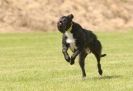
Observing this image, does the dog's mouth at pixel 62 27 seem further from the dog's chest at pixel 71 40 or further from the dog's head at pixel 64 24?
the dog's chest at pixel 71 40

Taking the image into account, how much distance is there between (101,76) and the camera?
18250mm

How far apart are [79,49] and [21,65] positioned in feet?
25.9

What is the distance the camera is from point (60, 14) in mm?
63156

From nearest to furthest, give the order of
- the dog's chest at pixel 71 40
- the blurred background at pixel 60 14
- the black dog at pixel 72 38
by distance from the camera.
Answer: the black dog at pixel 72 38, the dog's chest at pixel 71 40, the blurred background at pixel 60 14

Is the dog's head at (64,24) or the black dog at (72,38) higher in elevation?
the dog's head at (64,24)

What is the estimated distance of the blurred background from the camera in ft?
196

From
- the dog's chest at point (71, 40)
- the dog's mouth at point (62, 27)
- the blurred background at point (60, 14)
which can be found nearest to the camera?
the dog's mouth at point (62, 27)

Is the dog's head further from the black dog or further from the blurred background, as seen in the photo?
the blurred background

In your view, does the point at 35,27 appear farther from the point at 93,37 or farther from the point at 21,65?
the point at 93,37

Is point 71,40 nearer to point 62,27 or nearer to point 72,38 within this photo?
point 72,38

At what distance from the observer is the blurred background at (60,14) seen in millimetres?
59844

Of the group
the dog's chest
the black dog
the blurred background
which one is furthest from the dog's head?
the blurred background

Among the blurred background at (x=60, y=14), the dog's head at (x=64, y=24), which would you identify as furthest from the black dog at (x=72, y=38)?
the blurred background at (x=60, y=14)

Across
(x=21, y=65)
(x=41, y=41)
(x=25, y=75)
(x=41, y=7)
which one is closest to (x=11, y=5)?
(x=41, y=7)
